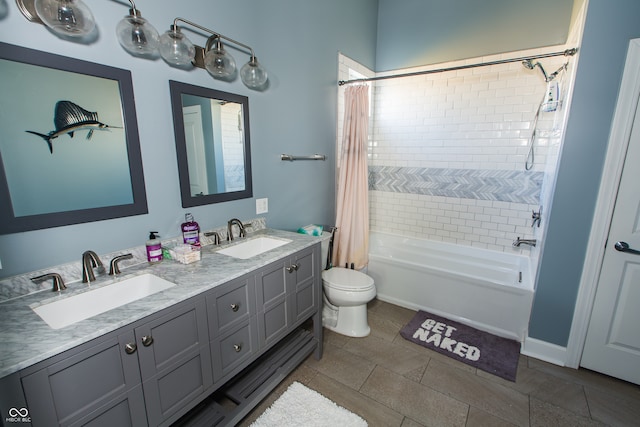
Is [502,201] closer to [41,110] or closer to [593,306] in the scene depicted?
[593,306]

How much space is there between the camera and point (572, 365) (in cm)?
203

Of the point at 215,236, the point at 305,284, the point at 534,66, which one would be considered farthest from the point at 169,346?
the point at 534,66

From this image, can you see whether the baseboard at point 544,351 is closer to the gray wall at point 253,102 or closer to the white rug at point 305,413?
the white rug at point 305,413

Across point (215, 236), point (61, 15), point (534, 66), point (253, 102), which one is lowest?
point (215, 236)

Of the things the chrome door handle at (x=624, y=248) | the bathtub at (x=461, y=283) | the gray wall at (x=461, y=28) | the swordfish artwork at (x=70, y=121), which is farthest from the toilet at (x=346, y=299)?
the gray wall at (x=461, y=28)

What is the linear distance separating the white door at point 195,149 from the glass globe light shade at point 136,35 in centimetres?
34

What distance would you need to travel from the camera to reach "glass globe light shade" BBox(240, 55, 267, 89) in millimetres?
1864

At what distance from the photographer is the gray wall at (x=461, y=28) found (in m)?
2.57

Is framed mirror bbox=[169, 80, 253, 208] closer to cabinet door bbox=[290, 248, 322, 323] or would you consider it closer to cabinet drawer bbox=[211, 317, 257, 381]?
cabinet door bbox=[290, 248, 322, 323]

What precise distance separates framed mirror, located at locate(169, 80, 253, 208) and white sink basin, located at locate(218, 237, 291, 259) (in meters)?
0.32

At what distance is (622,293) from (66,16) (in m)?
3.24

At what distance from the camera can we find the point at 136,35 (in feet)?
4.29

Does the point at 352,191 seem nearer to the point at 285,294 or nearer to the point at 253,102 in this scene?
the point at 253,102

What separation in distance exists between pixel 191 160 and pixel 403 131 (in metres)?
2.50
